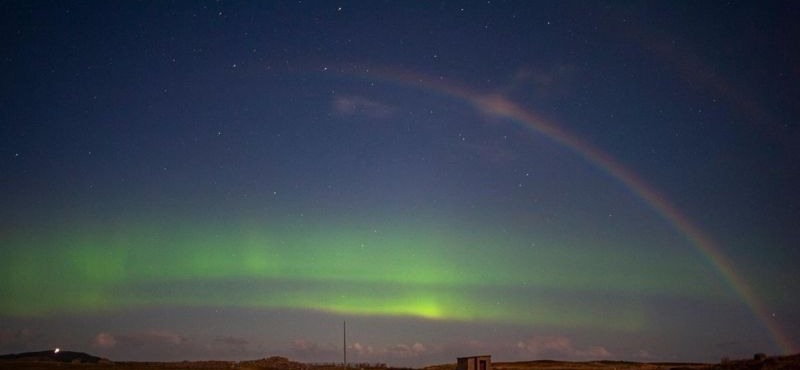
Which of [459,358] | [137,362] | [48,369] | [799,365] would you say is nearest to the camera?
[799,365]

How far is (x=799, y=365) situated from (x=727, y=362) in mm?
10408

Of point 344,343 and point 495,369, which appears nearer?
point 495,369

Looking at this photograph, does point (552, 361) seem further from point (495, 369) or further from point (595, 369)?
point (495, 369)

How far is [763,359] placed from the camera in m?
47.5

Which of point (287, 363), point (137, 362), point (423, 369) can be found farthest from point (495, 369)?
point (137, 362)

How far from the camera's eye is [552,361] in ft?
372

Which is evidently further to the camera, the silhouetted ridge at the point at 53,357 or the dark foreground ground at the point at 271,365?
the silhouetted ridge at the point at 53,357

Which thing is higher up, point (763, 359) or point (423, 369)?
point (763, 359)

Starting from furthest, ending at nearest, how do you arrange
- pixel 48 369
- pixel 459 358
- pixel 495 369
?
1. pixel 495 369
2. pixel 48 369
3. pixel 459 358

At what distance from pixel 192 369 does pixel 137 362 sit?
1764cm

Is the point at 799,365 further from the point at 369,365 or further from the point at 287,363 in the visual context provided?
the point at 287,363

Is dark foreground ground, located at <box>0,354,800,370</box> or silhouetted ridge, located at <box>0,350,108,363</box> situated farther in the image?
silhouetted ridge, located at <box>0,350,108,363</box>

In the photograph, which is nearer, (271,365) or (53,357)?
(271,365)

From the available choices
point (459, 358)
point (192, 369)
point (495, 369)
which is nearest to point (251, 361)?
point (192, 369)
